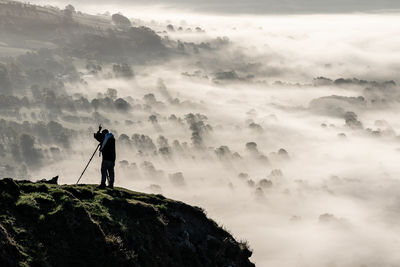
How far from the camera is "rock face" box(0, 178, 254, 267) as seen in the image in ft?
75.3

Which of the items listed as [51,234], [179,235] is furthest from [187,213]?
[51,234]

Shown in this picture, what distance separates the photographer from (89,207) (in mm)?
27188

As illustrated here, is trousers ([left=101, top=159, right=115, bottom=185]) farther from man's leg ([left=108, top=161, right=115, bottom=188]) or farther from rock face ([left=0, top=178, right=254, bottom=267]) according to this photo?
rock face ([left=0, top=178, right=254, bottom=267])

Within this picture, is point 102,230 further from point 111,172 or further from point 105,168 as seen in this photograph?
point 111,172

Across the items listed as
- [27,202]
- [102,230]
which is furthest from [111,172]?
[27,202]

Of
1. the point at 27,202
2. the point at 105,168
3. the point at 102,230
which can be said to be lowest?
A: the point at 102,230

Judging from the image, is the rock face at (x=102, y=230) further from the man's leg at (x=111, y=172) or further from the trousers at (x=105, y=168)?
the trousers at (x=105, y=168)

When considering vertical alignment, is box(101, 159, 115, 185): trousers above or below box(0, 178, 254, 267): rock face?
above

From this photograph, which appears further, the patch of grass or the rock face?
the patch of grass

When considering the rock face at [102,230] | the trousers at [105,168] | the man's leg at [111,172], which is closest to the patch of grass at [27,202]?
the rock face at [102,230]

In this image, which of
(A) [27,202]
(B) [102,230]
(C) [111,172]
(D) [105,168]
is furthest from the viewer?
(C) [111,172]

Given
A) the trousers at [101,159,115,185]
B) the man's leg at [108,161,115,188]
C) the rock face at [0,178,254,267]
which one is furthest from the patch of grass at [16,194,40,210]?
the man's leg at [108,161,115,188]

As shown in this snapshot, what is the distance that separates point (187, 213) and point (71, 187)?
681cm

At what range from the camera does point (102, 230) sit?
25.2m
